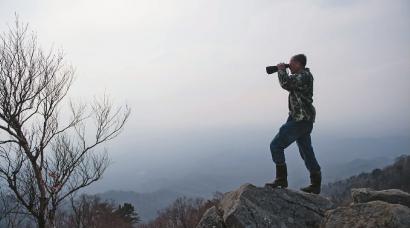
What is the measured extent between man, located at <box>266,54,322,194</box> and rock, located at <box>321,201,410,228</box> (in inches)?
73.8

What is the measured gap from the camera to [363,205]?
554 cm

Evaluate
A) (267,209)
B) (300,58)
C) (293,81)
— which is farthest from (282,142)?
(300,58)

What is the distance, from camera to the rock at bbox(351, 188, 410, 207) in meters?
Answer: 6.99

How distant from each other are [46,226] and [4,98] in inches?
133

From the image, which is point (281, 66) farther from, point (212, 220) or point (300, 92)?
point (212, 220)

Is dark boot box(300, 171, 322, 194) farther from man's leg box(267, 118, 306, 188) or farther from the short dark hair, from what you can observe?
the short dark hair

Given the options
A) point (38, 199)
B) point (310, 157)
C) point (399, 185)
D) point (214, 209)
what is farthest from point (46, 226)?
point (399, 185)

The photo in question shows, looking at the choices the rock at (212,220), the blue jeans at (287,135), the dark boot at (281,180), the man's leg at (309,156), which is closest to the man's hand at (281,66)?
the blue jeans at (287,135)

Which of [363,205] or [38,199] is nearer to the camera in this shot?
[363,205]

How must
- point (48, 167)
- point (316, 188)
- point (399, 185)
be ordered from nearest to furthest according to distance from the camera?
point (316, 188) → point (48, 167) → point (399, 185)

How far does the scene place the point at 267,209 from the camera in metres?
6.93

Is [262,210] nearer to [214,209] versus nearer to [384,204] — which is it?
[214,209]

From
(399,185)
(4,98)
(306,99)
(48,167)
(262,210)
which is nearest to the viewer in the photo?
(262,210)

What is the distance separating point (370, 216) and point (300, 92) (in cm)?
275
